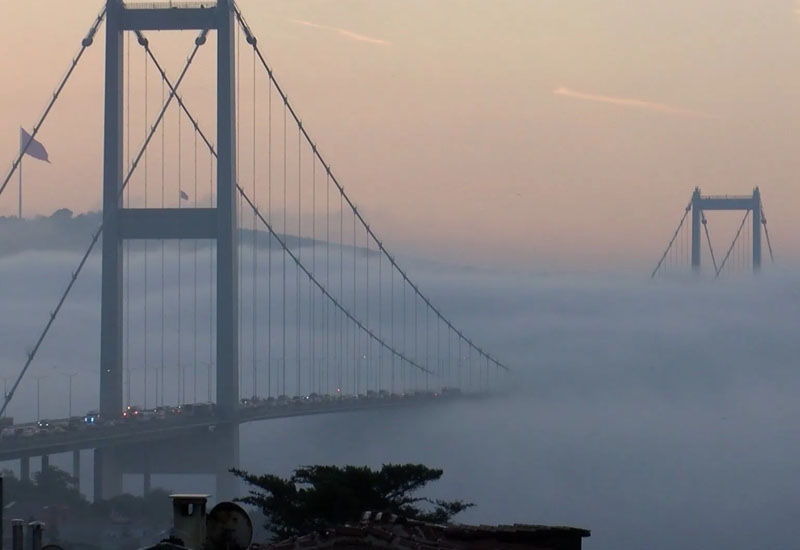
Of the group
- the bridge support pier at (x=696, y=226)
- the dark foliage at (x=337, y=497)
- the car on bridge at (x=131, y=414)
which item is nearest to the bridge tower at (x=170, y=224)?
the car on bridge at (x=131, y=414)

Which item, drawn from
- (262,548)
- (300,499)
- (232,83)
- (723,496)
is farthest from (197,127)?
(262,548)

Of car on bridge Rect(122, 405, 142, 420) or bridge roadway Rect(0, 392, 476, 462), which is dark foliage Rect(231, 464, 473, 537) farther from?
car on bridge Rect(122, 405, 142, 420)

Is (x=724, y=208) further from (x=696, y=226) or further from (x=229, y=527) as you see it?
(x=229, y=527)

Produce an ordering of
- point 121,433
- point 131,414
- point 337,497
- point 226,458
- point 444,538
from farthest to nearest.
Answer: point 131,414
point 226,458
point 121,433
point 337,497
point 444,538

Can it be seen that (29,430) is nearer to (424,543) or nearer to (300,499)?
(300,499)

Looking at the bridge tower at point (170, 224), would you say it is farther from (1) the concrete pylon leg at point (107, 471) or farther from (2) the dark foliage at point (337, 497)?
(2) the dark foliage at point (337, 497)

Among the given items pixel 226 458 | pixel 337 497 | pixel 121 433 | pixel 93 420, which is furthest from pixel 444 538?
pixel 93 420
